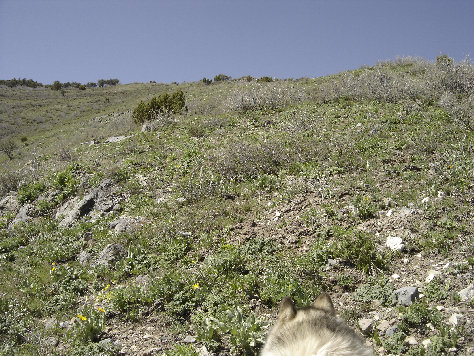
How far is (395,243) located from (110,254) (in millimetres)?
5417

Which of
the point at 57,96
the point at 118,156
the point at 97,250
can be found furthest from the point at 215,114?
the point at 57,96

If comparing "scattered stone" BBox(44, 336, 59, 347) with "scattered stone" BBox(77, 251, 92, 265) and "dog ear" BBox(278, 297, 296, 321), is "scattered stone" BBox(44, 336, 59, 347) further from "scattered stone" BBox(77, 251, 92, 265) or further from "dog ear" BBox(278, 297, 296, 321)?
"dog ear" BBox(278, 297, 296, 321)

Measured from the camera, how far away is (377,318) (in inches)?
175

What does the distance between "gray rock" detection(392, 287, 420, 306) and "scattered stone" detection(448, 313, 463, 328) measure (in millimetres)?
492

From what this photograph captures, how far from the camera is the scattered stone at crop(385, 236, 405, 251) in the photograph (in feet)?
17.9

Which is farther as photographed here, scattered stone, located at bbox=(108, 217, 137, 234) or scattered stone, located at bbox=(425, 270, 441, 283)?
scattered stone, located at bbox=(108, 217, 137, 234)

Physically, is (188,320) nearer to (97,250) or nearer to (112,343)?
(112,343)

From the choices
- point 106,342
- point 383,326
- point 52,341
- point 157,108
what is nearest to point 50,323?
point 52,341

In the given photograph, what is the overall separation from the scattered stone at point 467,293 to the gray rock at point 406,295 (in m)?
0.48

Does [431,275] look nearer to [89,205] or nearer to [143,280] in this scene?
[143,280]

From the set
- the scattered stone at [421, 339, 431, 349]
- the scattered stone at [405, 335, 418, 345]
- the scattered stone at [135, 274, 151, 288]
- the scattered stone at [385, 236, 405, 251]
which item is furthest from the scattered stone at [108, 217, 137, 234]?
the scattered stone at [421, 339, 431, 349]

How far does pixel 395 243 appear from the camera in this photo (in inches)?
218

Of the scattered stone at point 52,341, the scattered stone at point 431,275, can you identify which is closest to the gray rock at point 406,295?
the scattered stone at point 431,275

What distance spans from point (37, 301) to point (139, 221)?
2659mm
